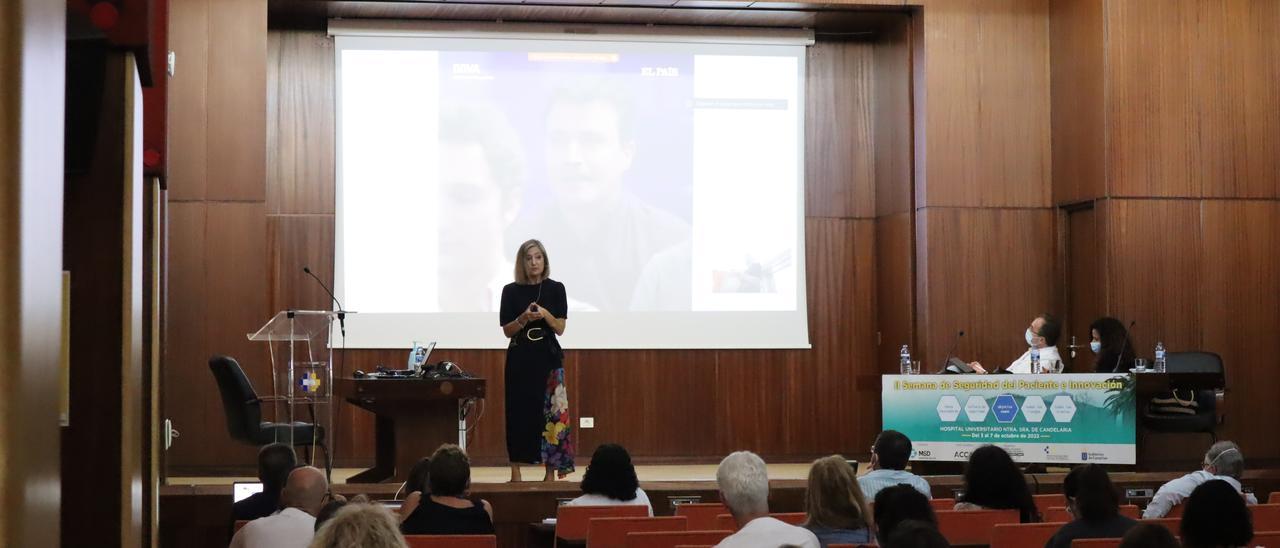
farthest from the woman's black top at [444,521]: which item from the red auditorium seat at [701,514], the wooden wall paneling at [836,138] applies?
the wooden wall paneling at [836,138]

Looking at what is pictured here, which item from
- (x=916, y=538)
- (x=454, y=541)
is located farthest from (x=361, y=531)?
(x=454, y=541)

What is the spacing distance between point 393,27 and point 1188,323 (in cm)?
599

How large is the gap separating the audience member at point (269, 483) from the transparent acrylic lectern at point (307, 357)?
2.38 metres

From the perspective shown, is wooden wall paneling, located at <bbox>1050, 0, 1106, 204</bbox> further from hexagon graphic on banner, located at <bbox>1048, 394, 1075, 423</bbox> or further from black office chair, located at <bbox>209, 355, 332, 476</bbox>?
black office chair, located at <bbox>209, 355, 332, 476</bbox>

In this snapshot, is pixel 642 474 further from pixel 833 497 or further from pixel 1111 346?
pixel 833 497

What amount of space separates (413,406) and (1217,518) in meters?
4.70

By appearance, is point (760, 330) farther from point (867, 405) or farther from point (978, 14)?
point (978, 14)

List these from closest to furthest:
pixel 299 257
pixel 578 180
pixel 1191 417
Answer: pixel 1191 417, pixel 299 257, pixel 578 180

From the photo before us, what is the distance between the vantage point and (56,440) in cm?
170

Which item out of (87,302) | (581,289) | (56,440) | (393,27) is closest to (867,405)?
(581,289)

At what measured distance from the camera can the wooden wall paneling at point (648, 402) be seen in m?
10.0

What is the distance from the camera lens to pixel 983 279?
981 centimetres

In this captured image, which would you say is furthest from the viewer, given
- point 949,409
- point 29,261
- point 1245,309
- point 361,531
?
point 1245,309

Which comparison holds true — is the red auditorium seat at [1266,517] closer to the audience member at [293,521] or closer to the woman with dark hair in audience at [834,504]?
the woman with dark hair in audience at [834,504]
